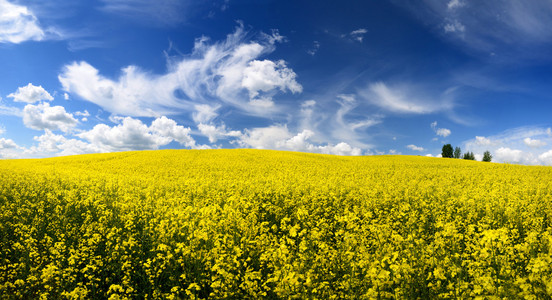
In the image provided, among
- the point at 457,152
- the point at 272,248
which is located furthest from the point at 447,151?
the point at 272,248

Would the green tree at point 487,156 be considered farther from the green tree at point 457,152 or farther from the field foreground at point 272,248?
the field foreground at point 272,248

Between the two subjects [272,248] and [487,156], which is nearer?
[272,248]

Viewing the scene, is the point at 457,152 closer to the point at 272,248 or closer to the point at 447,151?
the point at 447,151

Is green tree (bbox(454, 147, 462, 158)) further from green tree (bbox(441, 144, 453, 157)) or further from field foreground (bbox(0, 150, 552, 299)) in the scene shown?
field foreground (bbox(0, 150, 552, 299))

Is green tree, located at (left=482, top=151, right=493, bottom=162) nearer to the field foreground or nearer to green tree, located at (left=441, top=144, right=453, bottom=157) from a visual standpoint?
green tree, located at (left=441, top=144, right=453, bottom=157)

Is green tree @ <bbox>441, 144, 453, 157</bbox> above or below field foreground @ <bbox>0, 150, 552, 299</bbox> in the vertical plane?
above

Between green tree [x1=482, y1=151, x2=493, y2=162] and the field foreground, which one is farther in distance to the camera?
green tree [x1=482, y1=151, x2=493, y2=162]

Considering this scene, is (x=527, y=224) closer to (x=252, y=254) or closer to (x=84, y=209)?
(x=252, y=254)

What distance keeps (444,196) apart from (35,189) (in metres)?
19.7

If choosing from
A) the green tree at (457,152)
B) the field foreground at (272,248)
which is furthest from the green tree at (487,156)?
the field foreground at (272,248)

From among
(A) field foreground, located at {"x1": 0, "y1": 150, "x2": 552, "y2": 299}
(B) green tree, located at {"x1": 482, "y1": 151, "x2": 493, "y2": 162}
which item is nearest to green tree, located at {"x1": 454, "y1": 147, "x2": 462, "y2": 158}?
(B) green tree, located at {"x1": 482, "y1": 151, "x2": 493, "y2": 162}

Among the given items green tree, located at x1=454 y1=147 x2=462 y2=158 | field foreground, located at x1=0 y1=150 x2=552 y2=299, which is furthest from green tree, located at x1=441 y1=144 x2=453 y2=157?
field foreground, located at x1=0 y1=150 x2=552 y2=299

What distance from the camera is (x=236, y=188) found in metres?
13.6

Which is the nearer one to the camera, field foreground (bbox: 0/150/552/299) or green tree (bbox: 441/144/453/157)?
field foreground (bbox: 0/150/552/299)
